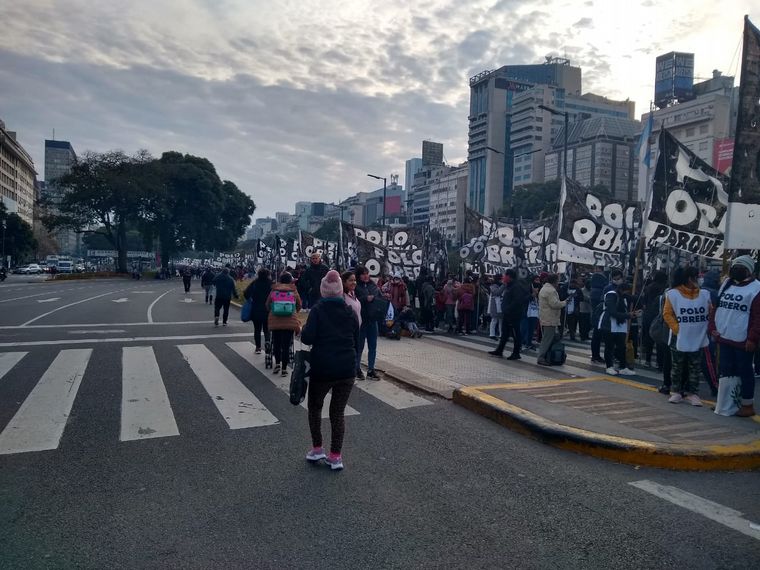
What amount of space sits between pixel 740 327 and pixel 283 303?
20.1 ft

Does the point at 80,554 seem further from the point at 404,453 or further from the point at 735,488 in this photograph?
the point at 735,488

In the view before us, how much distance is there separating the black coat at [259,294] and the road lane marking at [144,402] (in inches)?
77.4

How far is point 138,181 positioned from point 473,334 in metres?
54.7

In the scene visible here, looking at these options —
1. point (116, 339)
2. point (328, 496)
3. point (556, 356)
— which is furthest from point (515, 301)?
point (116, 339)

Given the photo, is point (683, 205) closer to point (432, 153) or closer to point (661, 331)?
point (661, 331)

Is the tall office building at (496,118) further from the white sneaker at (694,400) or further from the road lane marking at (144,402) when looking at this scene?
the white sneaker at (694,400)

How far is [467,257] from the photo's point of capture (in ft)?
58.3

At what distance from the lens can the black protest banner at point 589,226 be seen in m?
12.8

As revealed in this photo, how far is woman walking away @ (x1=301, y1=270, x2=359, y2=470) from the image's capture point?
514cm

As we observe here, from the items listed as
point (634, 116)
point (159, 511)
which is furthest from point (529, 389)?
point (634, 116)

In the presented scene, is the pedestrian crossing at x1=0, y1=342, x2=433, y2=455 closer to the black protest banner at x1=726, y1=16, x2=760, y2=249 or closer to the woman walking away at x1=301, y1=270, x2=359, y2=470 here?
the woman walking away at x1=301, y1=270, x2=359, y2=470

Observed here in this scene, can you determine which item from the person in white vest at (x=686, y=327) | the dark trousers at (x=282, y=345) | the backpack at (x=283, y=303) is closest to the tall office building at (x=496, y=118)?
the dark trousers at (x=282, y=345)

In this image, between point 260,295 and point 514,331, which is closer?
point 260,295

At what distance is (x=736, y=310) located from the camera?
22.4ft
